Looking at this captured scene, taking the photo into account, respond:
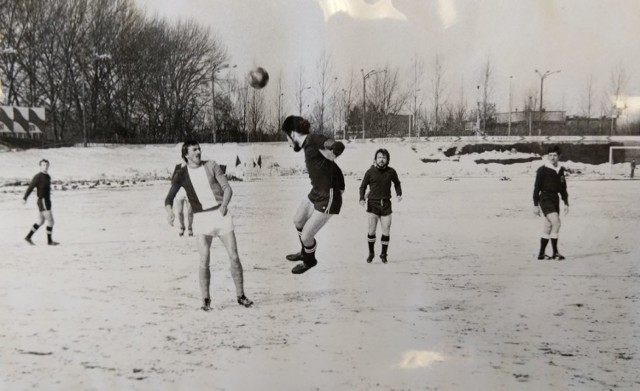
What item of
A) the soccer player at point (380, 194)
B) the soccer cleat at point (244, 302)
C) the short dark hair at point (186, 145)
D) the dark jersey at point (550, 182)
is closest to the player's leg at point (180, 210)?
the short dark hair at point (186, 145)

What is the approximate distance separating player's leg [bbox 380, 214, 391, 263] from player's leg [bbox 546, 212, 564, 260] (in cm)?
65

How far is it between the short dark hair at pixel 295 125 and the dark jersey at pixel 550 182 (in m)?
0.97

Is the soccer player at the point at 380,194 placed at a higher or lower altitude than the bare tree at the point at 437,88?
lower

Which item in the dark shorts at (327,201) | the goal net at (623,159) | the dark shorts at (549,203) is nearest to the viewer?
the dark shorts at (327,201)

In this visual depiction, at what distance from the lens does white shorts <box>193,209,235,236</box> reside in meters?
1.87

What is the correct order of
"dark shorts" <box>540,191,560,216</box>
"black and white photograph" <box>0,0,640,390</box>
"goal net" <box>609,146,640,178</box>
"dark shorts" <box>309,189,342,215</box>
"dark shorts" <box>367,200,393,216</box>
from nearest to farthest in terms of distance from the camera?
"black and white photograph" <box>0,0,640,390</box>, "dark shorts" <box>309,189,342,215</box>, "goal net" <box>609,146,640,178</box>, "dark shorts" <box>540,191,560,216</box>, "dark shorts" <box>367,200,393,216</box>

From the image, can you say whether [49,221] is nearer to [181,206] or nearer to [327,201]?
[181,206]

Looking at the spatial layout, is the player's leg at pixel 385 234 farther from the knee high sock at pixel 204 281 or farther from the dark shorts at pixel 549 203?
the knee high sock at pixel 204 281

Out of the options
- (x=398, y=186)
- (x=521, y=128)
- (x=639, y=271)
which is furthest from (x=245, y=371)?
(x=639, y=271)

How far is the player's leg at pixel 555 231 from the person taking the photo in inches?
82.6

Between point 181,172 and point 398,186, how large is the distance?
93 centimetres

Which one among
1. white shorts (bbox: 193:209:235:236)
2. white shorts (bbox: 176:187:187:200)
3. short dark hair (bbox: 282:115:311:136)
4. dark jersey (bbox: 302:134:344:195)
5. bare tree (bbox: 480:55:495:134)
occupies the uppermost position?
bare tree (bbox: 480:55:495:134)

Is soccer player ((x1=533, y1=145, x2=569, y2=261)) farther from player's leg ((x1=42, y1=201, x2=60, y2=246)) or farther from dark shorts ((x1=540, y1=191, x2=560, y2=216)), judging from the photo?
player's leg ((x1=42, y1=201, x2=60, y2=246))

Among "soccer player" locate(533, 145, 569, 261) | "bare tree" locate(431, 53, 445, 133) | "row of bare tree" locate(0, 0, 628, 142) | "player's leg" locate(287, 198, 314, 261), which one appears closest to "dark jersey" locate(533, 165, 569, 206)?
"soccer player" locate(533, 145, 569, 261)
